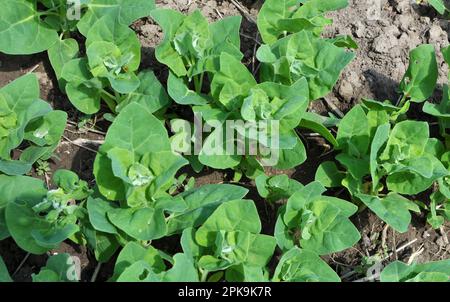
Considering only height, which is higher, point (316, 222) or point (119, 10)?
point (119, 10)

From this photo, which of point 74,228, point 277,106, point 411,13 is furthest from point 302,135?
point 74,228

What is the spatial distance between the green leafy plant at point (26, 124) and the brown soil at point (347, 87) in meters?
0.19

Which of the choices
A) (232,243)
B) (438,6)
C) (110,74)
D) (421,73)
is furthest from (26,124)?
(438,6)

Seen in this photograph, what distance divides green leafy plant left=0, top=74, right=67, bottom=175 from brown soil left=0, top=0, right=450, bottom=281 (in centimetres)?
19

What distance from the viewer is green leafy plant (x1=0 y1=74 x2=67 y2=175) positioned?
338 cm

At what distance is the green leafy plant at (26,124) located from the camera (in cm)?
338

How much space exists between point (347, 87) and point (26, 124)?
76.0 inches

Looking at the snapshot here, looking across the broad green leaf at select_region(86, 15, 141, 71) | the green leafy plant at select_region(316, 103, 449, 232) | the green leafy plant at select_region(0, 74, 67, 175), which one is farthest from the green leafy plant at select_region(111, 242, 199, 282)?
the broad green leaf at select_region(86, 15, 141, 71)

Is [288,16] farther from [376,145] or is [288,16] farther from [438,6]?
[438,6]

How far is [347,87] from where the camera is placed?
400cm

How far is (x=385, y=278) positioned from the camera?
3098 millimetres

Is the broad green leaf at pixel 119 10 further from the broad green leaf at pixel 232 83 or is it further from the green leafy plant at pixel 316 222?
the green leafy plant at pixel 316 222

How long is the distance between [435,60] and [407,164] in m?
0.76

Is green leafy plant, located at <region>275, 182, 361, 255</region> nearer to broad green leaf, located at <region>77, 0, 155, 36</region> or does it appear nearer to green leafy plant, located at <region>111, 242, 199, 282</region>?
green leafy plant, located at <region>111, 242, 199, 282</region>
